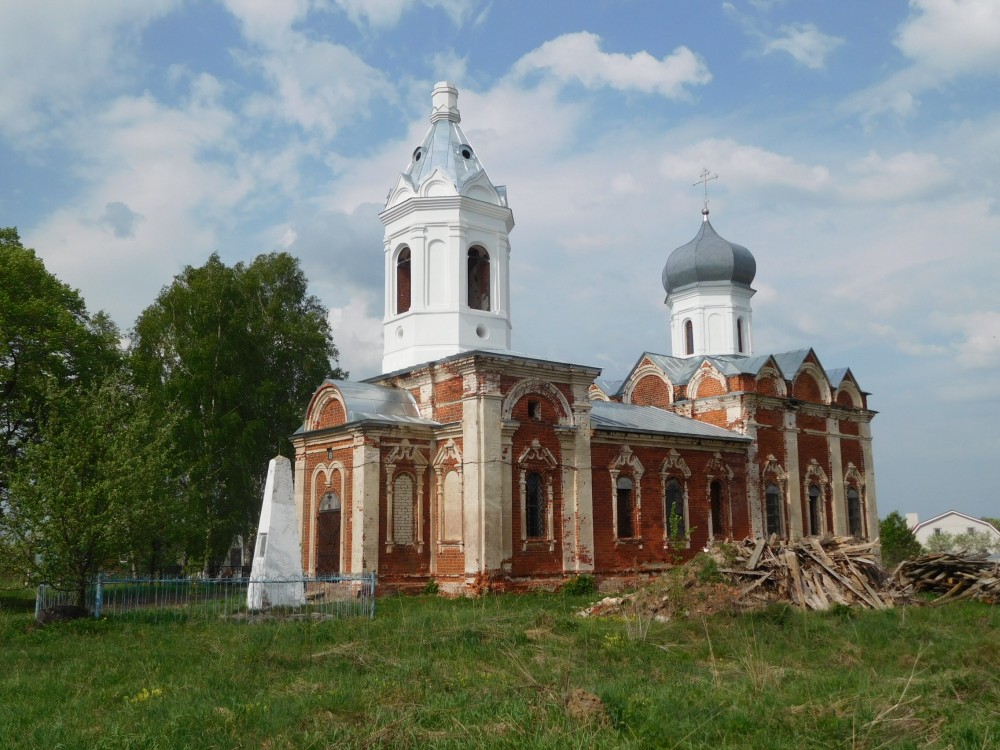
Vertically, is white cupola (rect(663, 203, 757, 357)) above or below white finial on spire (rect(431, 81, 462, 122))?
below

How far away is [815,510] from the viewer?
28109 mm

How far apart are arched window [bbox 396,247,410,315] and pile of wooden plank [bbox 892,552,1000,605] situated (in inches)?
490

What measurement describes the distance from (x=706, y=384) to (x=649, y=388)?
2331 millimetres

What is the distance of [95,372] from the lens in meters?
23.4

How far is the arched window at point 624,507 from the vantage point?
22.5m


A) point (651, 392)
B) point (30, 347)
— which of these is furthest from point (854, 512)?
point (30, 347)

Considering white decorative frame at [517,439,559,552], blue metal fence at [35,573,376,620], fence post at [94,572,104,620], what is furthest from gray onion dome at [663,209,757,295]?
fence post at [94,572,104,620]

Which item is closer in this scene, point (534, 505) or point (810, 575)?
point (810, 575)

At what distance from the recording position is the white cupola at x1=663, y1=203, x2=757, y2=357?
101 ft

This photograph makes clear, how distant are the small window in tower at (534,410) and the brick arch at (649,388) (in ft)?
29.7

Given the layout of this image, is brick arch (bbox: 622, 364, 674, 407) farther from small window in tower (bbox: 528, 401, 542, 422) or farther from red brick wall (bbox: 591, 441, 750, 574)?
small window in tower (bbox: 528, 401, 542, 422)

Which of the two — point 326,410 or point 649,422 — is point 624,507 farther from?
point 326,410

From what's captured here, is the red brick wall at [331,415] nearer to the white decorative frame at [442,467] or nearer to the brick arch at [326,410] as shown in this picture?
the brick arch at [326,410]

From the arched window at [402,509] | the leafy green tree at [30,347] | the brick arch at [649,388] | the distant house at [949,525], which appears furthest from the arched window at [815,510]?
the distant house at [949,525]
